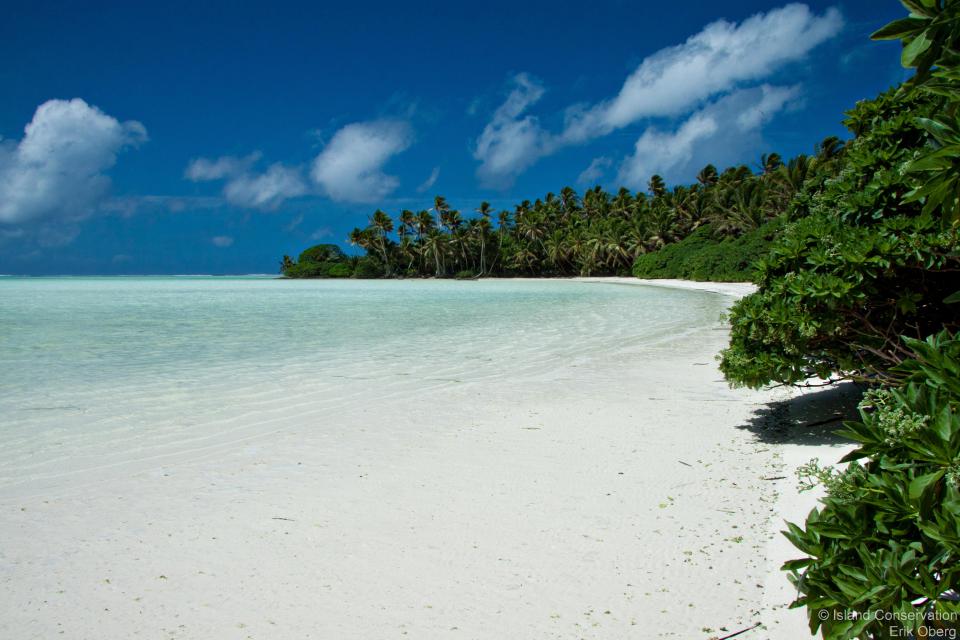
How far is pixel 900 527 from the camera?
5.27 feet

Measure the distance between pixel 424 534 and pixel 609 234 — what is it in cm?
7046

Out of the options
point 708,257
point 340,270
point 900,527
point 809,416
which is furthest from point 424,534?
point 340,270

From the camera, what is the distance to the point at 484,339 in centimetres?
1391

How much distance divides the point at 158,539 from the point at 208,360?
7854mm

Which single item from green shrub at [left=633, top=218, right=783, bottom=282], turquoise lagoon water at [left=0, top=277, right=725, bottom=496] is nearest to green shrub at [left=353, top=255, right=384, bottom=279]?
green shrub at [left=633, top=218, right=783, bottom=282]

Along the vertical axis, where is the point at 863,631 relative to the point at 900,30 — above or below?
below

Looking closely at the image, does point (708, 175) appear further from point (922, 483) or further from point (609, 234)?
point (922, 483)

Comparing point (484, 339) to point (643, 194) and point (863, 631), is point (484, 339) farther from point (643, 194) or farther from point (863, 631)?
point (643, 194)

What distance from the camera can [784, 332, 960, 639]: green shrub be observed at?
149cm

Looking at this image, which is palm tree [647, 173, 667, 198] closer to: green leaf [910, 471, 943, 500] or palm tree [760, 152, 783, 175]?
palm tree [760, 152, 783, 175]

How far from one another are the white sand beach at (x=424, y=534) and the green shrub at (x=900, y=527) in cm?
104

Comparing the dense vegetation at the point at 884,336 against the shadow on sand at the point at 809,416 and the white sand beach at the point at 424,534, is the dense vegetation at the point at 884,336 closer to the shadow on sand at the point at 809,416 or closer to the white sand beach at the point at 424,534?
the shadow on sand at the point at 809,416

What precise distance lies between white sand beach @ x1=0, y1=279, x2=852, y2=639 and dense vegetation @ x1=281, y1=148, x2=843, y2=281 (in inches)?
1623

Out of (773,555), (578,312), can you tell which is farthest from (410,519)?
(578,312)
